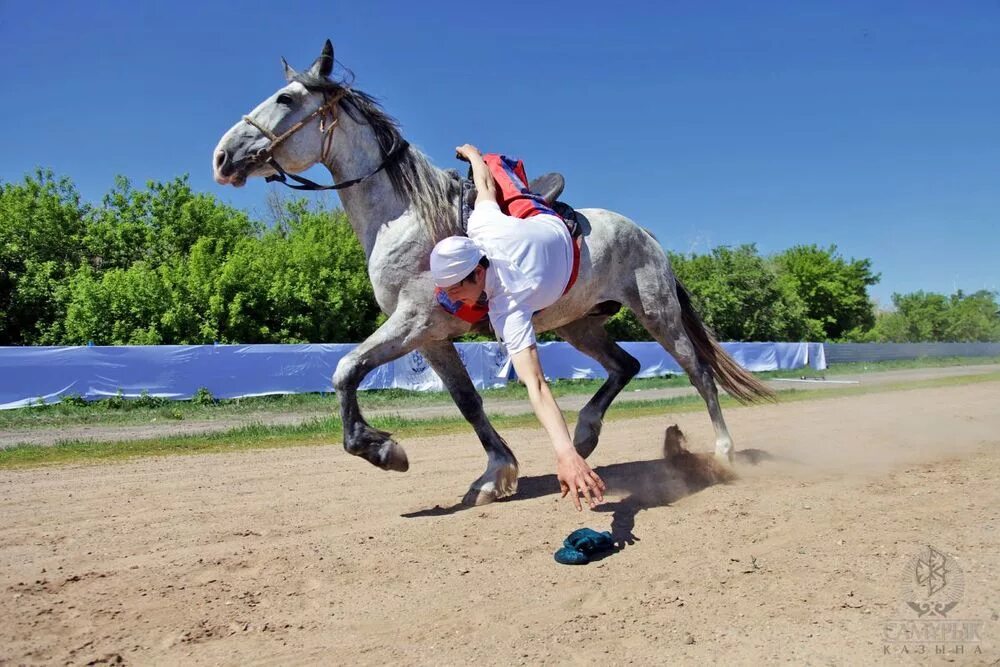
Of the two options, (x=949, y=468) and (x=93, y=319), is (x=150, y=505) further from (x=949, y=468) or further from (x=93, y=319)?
(x=93, y=319)

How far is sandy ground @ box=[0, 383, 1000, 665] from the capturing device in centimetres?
294

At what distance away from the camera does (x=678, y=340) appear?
22.2 feet

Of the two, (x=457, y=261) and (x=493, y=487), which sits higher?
(x=457, y=261)

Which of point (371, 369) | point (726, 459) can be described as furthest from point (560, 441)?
point (726, 459)

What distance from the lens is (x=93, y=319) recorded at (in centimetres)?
2062

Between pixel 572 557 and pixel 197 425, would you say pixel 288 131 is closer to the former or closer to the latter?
pixel 572 557

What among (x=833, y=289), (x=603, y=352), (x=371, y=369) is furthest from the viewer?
(x=833, y=289)

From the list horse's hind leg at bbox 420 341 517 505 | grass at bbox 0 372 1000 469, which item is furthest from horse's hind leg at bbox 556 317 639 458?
grass at bbox 0 372 1000 469

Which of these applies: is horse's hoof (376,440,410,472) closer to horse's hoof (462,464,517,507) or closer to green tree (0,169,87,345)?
horse's hoof (462,464,517,507)

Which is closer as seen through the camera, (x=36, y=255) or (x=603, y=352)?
(x=603, y=352)

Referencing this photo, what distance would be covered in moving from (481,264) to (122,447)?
8.05 meters

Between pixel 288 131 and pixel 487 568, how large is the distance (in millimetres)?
3404

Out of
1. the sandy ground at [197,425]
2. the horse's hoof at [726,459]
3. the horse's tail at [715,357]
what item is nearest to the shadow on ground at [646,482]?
the horse's hoof at [726,459]

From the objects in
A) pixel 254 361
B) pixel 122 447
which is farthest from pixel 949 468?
pixel 254 361
